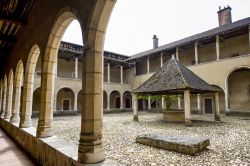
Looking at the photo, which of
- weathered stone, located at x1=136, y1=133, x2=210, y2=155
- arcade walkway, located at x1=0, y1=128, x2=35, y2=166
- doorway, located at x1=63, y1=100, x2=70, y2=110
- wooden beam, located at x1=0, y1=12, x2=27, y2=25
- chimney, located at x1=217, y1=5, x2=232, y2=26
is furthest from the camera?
doorway, located at x1=63, y1=100, x2=70, y2=110

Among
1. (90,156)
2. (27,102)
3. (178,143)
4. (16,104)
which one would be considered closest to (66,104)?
(16,104)

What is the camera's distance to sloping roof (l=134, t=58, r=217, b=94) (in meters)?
10.5

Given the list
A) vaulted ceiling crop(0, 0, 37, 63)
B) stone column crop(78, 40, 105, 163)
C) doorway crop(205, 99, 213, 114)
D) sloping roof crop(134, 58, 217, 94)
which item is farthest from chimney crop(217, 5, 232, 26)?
stone column crop(78, 40, 105, 163)

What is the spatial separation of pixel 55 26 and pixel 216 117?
37.1 ft

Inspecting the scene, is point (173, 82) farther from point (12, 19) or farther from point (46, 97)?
point (12, 19)

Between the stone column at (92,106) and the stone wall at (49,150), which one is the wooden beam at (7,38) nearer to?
the stone wall at (49,150)

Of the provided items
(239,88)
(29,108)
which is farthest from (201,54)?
(29,108)

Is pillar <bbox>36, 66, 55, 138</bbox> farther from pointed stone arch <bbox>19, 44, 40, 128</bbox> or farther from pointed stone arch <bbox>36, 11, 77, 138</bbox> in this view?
pointed stone arch <bbox>19, 44, 40, 128</bbox>

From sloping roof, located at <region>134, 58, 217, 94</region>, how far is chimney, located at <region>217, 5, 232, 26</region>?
11.9 meters

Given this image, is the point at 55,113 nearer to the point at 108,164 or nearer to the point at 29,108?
the point at 29,108

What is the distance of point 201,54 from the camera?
66.6 ft

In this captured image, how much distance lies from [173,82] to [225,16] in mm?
14297

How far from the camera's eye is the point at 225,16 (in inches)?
805

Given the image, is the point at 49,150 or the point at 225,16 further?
the point at 225,16
